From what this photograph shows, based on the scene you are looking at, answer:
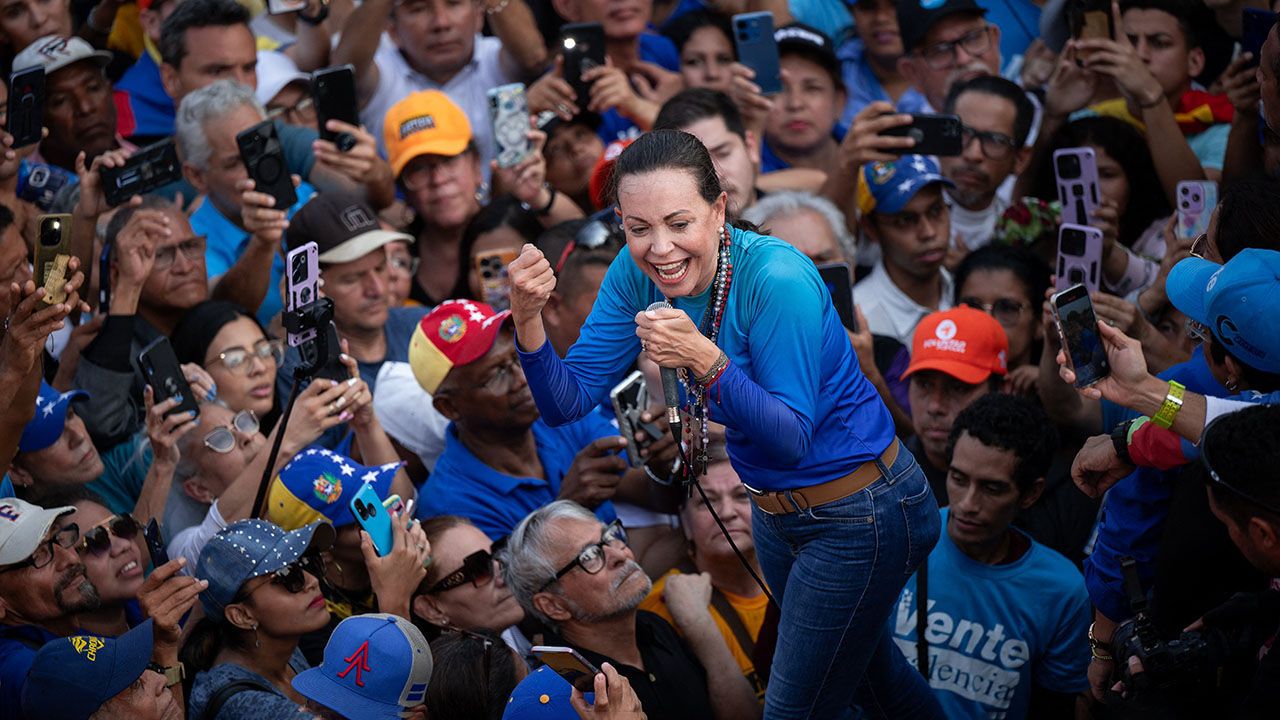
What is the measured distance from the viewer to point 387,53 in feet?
23.6

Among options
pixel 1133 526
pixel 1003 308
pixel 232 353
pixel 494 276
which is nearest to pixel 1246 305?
pixel 1133 526

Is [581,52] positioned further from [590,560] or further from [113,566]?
[113,566]

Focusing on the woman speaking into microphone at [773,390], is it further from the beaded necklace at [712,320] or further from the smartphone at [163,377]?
the smartphone at [163,377]

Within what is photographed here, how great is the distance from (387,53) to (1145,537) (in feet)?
15.9

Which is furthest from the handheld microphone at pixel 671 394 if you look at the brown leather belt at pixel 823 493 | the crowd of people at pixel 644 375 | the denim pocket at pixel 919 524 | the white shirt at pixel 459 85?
the white shirt at pixel 459 85

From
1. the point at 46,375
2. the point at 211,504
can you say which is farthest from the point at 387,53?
the point at 211,504

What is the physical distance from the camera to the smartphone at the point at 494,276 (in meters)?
6.04

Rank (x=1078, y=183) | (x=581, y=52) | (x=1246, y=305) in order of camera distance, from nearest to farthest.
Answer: (x=1246, y=305) → (x=1078, y=183) → (x=581, y=52)

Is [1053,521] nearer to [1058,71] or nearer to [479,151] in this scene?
[1058,71]

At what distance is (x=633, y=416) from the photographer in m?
4.93

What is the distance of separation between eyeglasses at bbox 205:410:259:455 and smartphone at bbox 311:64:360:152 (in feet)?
5.09

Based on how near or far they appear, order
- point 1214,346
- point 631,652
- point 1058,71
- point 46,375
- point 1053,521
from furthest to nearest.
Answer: point 1058,71
point 46,375
point 1053,521
point 631,652
point 1214,346

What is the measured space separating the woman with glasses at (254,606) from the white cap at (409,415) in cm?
120

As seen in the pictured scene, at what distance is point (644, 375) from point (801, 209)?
120 centimetres
